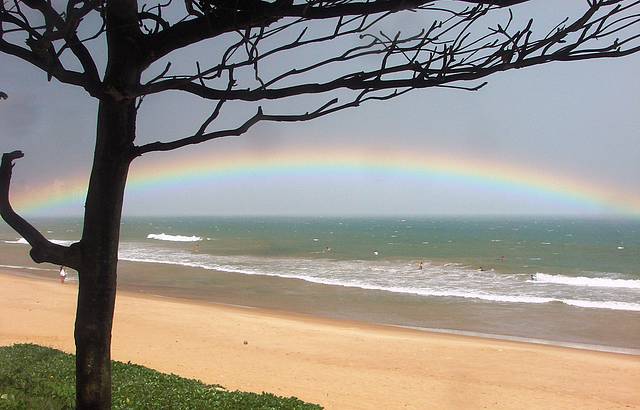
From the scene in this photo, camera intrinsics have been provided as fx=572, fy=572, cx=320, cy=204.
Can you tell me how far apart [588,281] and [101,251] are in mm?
33512

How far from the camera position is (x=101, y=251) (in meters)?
2.42

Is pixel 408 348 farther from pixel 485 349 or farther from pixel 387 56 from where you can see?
pixel 387 56

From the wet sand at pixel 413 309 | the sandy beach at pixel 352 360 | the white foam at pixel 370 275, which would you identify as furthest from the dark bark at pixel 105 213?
the white foam at pixel 370 275

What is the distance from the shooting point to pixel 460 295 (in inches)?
953

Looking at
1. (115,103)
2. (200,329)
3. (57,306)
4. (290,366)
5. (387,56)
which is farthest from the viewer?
(57,306)

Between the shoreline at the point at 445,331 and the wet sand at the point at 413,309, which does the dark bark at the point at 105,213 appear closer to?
the shoreline at the point at 445,331

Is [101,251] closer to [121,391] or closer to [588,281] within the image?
[121,391]

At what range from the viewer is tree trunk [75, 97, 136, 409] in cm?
241

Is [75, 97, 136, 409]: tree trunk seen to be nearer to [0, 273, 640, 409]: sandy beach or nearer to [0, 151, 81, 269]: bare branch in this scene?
[0, 151, 81, 269]: bare branch

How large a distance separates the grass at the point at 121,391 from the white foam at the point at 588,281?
2791 cm

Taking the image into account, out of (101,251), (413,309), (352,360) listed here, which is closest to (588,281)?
(413,309)

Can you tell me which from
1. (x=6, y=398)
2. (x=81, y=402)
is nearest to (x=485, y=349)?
(x=6, y=398)

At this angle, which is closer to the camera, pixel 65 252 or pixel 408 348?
pixel 65 252

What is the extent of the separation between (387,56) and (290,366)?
918cm
